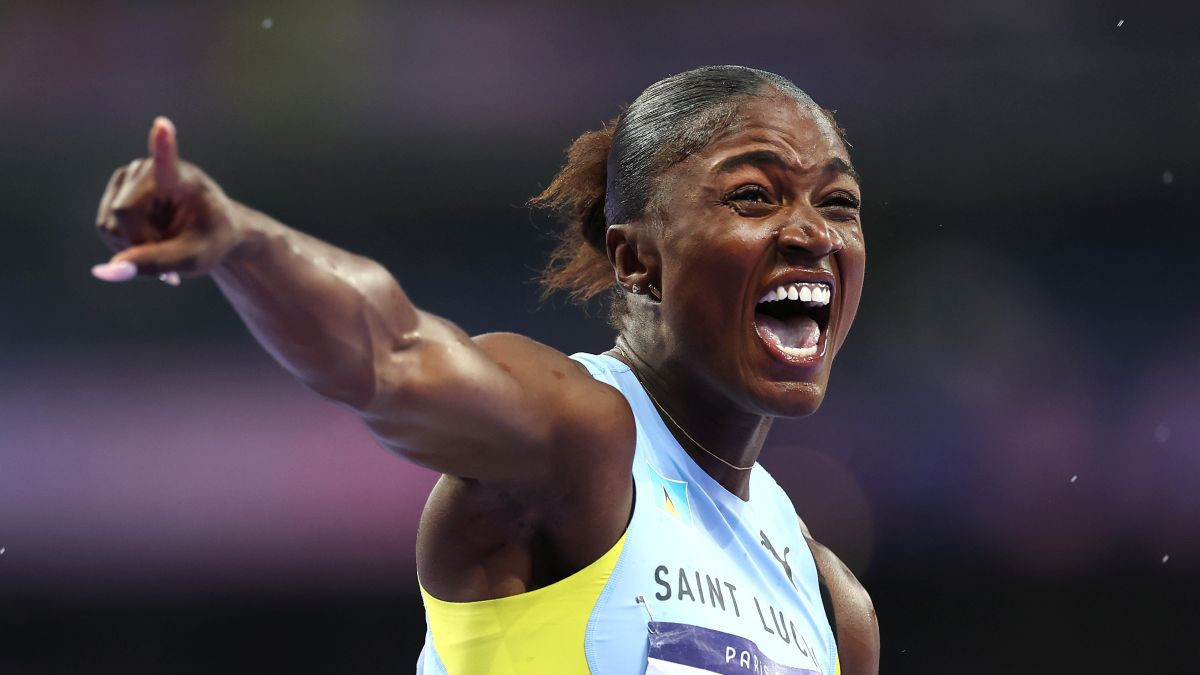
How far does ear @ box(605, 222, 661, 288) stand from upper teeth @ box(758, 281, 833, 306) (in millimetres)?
234

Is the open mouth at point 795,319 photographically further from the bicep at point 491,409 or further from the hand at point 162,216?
the hand at point 162,216

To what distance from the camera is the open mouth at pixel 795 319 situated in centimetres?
247

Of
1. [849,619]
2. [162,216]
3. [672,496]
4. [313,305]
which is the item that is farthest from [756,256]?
[162,216]

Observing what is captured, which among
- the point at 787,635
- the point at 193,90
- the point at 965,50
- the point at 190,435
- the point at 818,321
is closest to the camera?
the point at 787,635

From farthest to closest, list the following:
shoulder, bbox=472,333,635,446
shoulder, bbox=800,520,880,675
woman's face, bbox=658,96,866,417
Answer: shoulder, bbox=800,520,880,675
woman's face, bbox=658,96,866,417
shoulder, bbox=472,333,635,446

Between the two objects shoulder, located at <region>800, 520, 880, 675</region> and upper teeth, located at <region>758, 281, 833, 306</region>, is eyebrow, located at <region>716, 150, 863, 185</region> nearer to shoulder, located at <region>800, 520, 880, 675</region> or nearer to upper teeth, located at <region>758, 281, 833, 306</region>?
upper teeth, located at <region>758, 281, 833, 306</region>

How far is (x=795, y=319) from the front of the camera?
8.62ft

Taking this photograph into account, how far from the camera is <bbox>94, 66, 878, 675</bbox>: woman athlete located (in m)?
1.62

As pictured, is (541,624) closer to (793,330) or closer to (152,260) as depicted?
(793,330)

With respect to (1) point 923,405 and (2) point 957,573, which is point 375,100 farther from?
(2) point 957,573

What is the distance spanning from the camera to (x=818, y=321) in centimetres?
263

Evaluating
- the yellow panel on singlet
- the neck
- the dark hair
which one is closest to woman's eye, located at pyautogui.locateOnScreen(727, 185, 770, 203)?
the dark hair

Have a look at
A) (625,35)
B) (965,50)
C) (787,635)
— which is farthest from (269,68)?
(787,635)

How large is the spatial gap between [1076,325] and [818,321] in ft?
12.5
